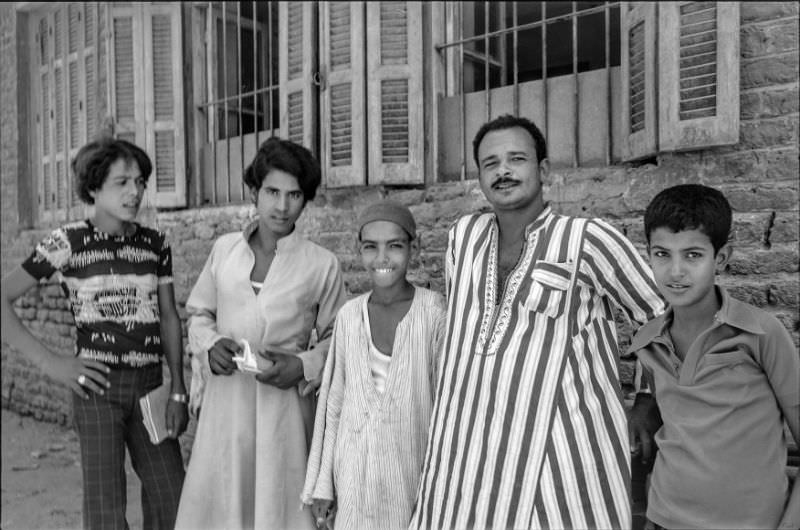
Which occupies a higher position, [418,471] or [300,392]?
[300,392]

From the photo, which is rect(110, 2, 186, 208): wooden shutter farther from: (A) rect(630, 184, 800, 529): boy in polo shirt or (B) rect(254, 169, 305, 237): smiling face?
(A) rect(630, 184, 800, 529): boy in polo shirt

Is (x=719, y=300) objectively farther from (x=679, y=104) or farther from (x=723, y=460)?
(x=679, y=104)

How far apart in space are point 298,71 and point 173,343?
1.88 m

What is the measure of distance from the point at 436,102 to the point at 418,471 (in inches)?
79.7

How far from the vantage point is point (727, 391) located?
1.52 metres

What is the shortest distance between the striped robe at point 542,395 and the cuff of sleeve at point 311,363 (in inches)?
23.0

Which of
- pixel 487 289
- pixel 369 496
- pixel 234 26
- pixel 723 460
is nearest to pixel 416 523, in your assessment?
pixel 369 496

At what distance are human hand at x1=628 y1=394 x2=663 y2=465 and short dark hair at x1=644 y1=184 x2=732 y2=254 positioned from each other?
43 centimetres

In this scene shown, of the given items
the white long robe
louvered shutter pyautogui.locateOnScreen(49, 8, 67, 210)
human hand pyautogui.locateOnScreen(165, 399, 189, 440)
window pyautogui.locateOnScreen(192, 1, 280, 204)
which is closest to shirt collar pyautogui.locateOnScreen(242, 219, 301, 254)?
the white long robe

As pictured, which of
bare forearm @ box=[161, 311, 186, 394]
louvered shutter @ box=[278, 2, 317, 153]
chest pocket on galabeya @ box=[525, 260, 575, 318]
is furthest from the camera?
louvered shutter @ box=[278, 2, 317, 153]

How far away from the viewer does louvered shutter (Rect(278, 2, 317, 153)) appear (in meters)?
3.74

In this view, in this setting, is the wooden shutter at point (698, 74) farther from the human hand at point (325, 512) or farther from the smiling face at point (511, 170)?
the human hand at point (325, 512)

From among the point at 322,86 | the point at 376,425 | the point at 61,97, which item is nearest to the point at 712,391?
the point at 376,425

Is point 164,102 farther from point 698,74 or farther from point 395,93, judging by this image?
point 698,74
